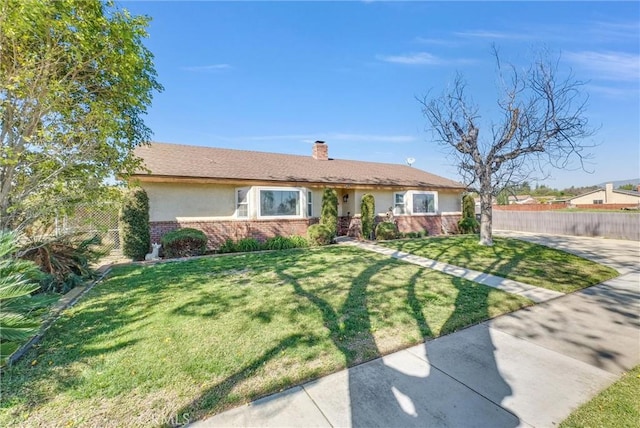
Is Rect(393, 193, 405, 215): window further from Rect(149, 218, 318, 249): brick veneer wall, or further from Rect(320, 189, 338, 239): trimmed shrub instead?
Rect(149, 218, 318, 249): brick veneer wall

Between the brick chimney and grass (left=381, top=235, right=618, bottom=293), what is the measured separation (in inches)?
328

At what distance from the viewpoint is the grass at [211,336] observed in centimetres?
237

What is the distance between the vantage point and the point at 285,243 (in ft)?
36.3

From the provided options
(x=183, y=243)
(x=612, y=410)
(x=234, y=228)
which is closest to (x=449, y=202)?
(x=234, y=228)

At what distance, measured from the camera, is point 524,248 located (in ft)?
34.8

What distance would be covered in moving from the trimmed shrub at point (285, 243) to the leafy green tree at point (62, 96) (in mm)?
5942

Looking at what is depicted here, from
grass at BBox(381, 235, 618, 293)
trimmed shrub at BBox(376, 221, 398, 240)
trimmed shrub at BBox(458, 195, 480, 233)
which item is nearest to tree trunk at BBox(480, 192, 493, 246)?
grass at BBox(381, 235, 618, 293)

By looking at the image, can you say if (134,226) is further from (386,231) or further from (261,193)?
(386,231)

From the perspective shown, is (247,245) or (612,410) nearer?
(612,410)

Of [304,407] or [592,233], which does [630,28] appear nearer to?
[592,233]

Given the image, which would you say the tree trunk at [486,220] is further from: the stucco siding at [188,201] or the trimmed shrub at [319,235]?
the stucco siding at [188,201]

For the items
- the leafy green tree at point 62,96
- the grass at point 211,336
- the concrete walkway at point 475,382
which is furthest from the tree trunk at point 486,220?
the leafy green tree at point 62,96

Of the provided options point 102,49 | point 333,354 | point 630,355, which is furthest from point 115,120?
point 630,355

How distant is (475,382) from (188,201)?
10920 millimetres
